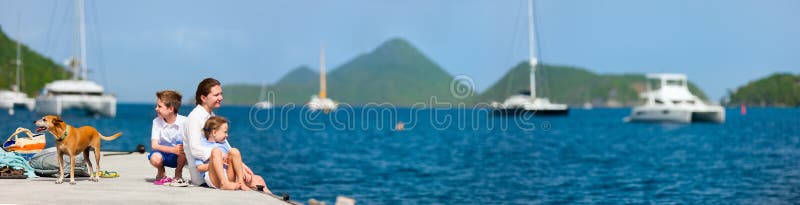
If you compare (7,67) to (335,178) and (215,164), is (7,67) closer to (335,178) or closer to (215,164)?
(335,178)

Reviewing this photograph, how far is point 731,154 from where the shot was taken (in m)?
50.9

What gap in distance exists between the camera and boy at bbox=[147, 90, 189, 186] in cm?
1106

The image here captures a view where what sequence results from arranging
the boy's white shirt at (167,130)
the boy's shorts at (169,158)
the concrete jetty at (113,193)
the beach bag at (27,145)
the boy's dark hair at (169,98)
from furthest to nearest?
the beach bag at (27,145) → the boy's shorts at (169,158) → the boy's white shirt at (167,130) → the boy's dark hair at (169,98) → the concrete jetty at (113,193)

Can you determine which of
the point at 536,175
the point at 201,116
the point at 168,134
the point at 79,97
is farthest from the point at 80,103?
the point at 201,116

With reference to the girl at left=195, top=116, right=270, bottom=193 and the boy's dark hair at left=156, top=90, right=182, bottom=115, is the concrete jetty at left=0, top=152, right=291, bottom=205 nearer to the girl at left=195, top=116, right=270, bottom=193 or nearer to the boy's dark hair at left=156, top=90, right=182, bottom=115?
the girl at left=195, top=116, right=270, bottom=193

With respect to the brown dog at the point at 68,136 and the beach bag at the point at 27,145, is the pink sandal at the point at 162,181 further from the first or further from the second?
the beach bag at the point at 27,145

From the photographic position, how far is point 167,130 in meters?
11.3

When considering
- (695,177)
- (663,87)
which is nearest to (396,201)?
(695,177)

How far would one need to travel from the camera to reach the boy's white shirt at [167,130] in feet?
37.0

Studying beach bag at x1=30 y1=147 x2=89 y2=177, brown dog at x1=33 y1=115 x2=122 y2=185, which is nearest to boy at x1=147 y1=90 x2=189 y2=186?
brown dog at x1=33 y1=115 x2=122 y2=185

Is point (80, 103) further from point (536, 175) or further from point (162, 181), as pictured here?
point (162, 181)

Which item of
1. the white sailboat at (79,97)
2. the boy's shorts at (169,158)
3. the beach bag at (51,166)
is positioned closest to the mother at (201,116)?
the boy's shorts at (169,158)

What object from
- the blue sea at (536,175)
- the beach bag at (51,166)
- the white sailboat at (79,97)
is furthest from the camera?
the white sailboat at (79,97)

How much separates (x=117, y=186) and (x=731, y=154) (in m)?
46.0
